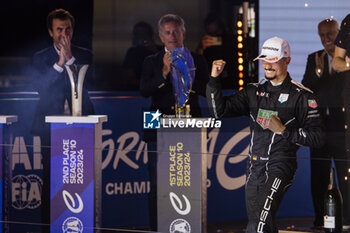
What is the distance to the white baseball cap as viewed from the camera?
16.6ft

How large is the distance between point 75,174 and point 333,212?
201 centimetres

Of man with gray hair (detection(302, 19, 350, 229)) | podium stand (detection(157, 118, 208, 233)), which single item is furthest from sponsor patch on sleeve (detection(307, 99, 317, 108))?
podium stand (detection(157, 118, 208, 233))

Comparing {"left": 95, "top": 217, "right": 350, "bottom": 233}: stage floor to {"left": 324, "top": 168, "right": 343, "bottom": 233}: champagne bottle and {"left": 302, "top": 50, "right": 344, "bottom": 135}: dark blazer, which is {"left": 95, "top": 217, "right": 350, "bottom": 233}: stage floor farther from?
{"left": 302, "top": 50, "right": 344, "bottom": 135}: dark blazer

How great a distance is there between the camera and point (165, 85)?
5.80 meters

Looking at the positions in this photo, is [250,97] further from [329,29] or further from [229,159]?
[229,159]

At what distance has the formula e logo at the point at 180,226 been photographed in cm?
538

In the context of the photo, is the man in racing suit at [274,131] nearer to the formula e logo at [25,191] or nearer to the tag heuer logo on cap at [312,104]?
the tag heuer logo on cap at [312,104]

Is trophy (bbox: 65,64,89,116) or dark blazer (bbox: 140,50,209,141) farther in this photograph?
dark blazer (bbox: 140,50,209,141)

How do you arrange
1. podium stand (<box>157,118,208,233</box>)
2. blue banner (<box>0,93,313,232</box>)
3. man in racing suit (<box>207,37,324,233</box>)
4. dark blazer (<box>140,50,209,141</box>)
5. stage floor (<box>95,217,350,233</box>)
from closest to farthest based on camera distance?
man in racing suit (<box>207,37,324,233</box>), podium stand (<box>157,118,208,233</box>), dark blazer (<box>140,50,209,141</box>), stage floor (<box>95,217,350,233</box>), blue banner (<box>0,93,313,232</box>)

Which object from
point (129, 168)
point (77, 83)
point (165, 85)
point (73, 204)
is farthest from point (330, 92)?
point (73, 204)

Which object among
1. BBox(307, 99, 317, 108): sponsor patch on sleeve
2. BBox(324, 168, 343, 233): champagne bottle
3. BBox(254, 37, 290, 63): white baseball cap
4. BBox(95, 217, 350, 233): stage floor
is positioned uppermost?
BBox(254, 37, 290, 63): white baseball cap

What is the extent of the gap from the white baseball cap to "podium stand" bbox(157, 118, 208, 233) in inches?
29.0

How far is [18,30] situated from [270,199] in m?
2.65

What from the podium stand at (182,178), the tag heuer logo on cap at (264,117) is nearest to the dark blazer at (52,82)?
the podium stand at (182,178)
